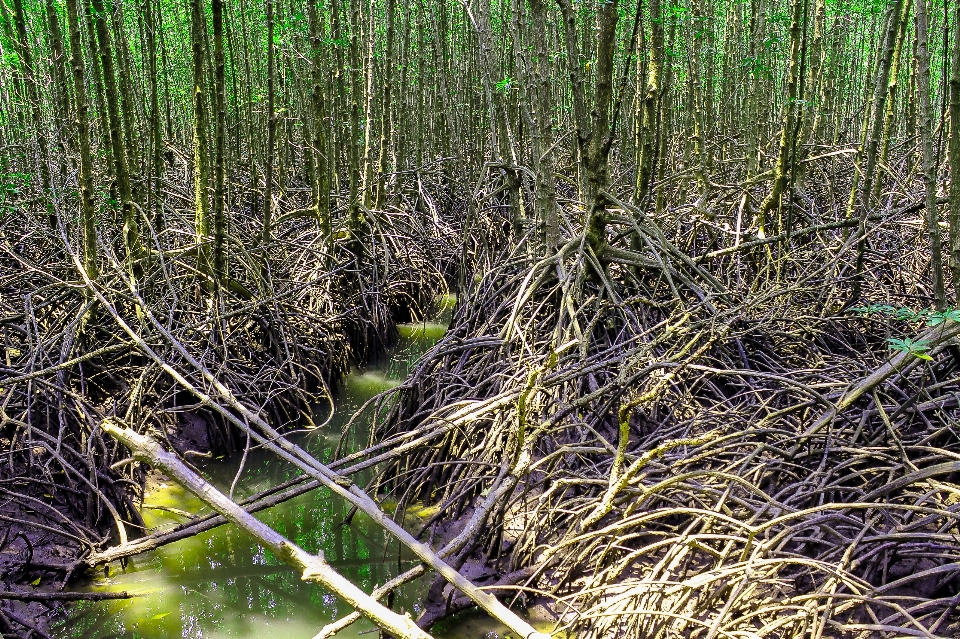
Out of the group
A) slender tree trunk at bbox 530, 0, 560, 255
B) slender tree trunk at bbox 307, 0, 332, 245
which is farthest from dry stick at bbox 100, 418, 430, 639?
slender tree trunk at bbox 307, 0, 332, 245

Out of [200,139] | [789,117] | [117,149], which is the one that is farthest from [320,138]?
[789,117]

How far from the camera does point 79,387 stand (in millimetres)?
4328

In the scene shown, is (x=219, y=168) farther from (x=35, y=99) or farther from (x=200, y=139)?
(x=35, y=99)

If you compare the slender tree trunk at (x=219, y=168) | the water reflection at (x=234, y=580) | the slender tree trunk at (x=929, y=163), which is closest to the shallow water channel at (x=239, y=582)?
the water reflection at (x=234, y=580)

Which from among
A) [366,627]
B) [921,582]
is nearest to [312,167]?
[366,627]

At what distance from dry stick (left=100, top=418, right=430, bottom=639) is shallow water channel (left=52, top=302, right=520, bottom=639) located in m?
1.27

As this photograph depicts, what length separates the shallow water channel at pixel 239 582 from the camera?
3227 mm

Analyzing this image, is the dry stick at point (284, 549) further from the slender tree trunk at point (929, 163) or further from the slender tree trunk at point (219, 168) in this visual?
the slender tree trunk at point (219, 168)

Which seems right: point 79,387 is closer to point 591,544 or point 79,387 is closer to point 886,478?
point 591,544

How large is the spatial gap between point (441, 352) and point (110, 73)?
288 cm

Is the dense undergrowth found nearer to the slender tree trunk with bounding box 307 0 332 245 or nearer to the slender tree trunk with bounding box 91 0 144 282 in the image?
the slender tree trunk with bounding box 91 0 144 282

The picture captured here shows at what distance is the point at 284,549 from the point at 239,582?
1947mm

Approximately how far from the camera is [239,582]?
365cm

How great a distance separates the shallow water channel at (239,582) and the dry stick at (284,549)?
49.8 inches
